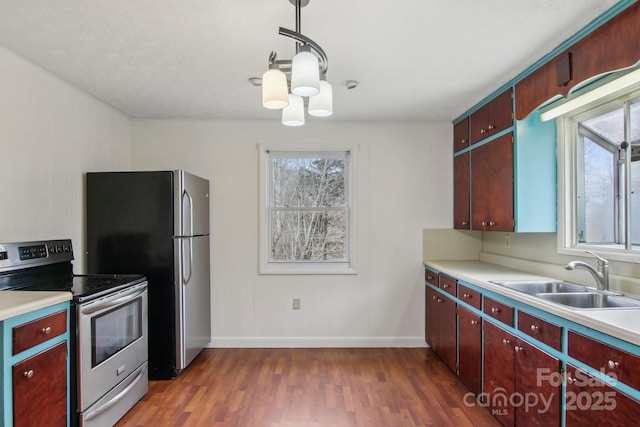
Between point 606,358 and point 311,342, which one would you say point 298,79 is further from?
point 311,342

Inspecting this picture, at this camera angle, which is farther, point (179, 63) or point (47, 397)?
point (179, 63)

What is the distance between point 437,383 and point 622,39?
252cm

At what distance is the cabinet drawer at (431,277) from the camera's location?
3475 millimetres

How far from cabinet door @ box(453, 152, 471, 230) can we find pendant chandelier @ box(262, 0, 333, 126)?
2.05 meters

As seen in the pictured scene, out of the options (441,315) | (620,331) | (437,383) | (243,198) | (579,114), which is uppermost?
(579,114)

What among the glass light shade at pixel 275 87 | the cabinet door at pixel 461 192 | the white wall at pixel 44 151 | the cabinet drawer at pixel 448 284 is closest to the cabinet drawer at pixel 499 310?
the cabinet drawer at pixel 448 284

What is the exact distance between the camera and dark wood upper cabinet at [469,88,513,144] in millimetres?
2729

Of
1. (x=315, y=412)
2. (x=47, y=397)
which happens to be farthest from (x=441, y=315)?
(x=47, y=397)

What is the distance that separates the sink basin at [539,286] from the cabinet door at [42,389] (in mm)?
2555

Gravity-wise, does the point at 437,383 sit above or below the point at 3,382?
below

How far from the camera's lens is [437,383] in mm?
2947

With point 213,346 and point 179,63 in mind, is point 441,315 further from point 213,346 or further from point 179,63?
point 179,63

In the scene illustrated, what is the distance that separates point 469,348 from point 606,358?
1.29 metres

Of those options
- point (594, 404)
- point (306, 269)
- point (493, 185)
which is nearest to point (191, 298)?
point (306, 269)
